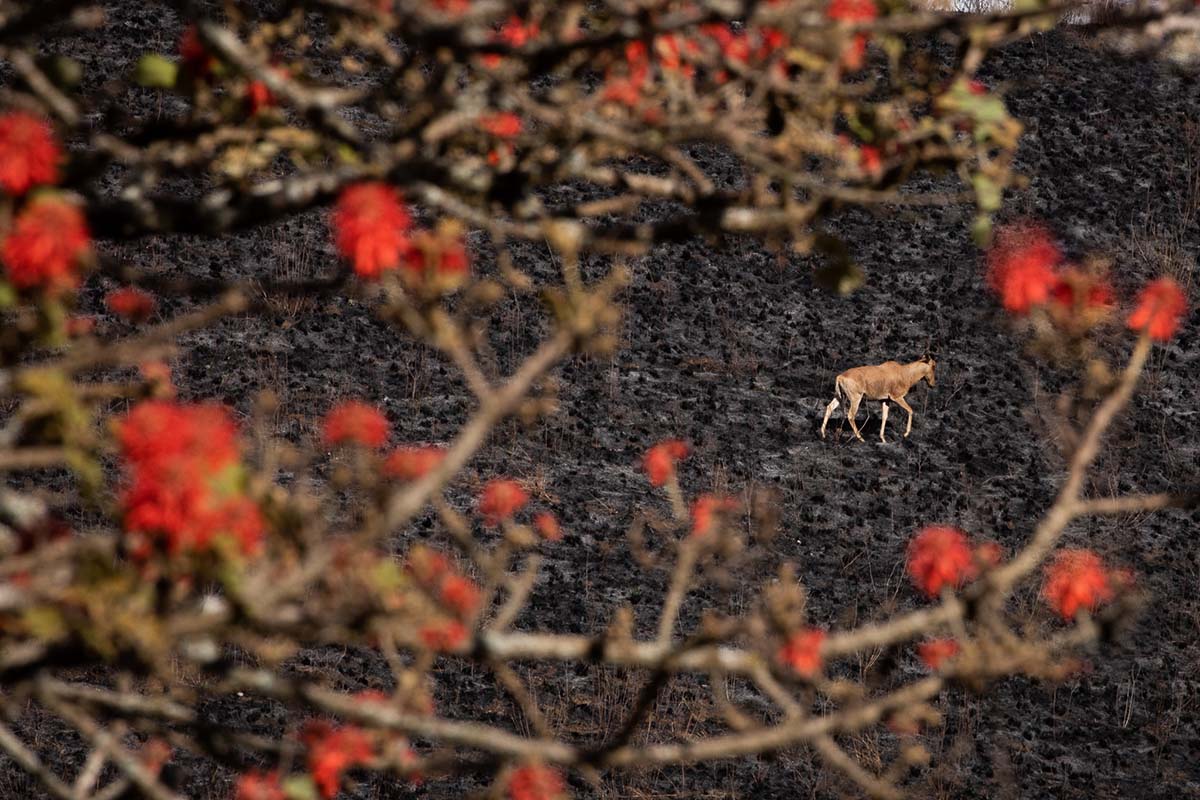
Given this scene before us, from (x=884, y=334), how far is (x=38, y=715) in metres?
7.12

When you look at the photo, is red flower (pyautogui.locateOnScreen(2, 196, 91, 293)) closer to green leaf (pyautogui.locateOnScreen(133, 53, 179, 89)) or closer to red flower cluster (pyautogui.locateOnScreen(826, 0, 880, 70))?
green leaf (pyautogui.locateOnScreen(133, 53, 179, 89))

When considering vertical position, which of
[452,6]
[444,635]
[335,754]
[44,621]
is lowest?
[335,754]

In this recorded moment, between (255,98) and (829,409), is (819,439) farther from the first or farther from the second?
(255,98)

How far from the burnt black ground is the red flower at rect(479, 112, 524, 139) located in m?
5.17

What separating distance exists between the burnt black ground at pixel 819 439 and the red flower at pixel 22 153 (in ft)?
21.7

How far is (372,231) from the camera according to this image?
2.95 meters

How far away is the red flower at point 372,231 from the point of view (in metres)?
2.95

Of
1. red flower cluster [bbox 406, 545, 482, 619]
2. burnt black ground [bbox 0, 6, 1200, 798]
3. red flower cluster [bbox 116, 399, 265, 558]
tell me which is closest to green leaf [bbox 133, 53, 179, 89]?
red flower cluster [bbox 406, 545, 482, 619]

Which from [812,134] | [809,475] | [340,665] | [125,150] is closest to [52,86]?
[125,150]

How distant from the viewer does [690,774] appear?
946cm

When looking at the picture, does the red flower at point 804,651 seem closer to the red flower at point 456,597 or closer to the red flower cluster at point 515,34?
the red flower at point 456,597

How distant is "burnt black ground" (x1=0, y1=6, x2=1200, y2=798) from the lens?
9812 mm

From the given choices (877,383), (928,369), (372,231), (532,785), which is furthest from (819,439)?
(372,231)

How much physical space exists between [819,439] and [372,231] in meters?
9.51
